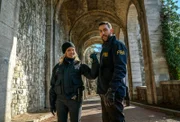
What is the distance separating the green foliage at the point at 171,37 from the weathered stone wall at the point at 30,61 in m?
5.29

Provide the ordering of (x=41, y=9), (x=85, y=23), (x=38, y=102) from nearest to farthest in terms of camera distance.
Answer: (x=38, y=102)
(x=41, y=9)
(x=85, y=23)

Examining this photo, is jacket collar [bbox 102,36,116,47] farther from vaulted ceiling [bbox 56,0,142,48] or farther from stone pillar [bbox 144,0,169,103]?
vaulted ceiling [bbox 56,0,142,48]

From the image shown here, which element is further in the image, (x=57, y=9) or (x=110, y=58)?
(x=57, y=9)

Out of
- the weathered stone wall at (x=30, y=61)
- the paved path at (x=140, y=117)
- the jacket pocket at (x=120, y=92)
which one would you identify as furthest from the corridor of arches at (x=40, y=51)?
the jacket pocket at (x=120, y=92)

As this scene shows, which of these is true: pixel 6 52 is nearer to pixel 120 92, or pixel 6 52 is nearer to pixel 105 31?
pixel 105 31

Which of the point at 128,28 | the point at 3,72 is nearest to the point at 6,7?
the point at 3,72

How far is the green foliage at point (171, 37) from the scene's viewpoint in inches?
259

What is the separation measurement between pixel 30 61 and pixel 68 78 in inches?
165

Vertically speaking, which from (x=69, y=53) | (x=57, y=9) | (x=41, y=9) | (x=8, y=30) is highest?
(x=57, y=9)

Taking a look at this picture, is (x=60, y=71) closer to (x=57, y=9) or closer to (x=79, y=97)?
(x=79, y=97)

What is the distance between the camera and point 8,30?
358 centimetres

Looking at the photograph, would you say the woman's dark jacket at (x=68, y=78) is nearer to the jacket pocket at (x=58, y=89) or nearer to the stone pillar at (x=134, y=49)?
the jacket pocket at (x=58, y=89)

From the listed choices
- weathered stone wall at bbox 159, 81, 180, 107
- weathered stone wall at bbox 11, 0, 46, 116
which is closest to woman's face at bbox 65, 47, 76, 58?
weathered stone wall at bbox 11, 0, 46, 116

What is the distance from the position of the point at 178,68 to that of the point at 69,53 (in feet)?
18.9
